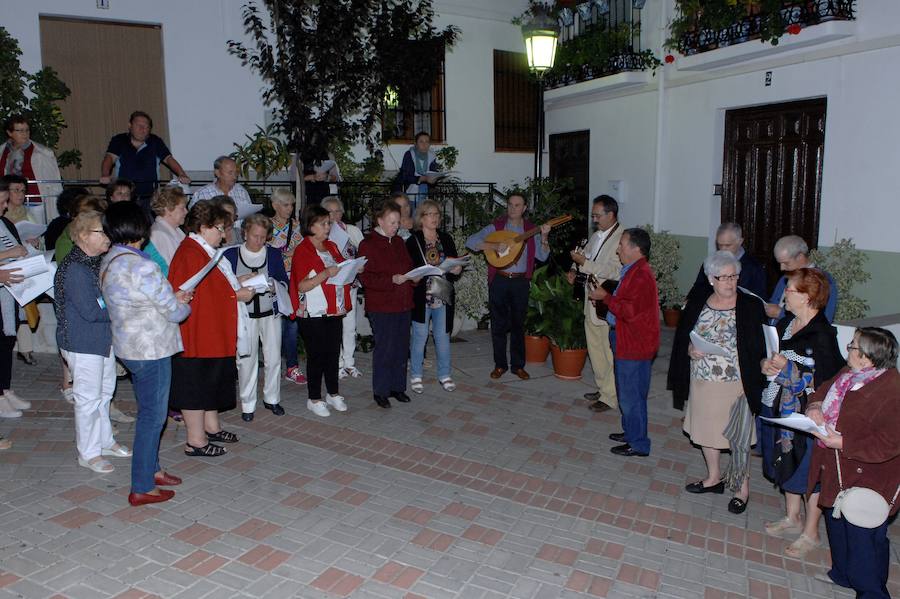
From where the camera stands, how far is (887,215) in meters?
8.91

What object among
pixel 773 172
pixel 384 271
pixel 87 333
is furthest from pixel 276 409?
pixel 773 172

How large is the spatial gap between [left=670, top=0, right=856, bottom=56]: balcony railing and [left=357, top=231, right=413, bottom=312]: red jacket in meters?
6.25

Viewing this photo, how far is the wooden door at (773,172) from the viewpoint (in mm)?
9930

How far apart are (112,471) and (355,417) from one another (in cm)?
215

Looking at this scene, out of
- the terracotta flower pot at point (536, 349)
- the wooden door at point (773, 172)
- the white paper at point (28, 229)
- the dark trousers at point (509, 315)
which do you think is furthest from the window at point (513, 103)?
the white paper at point (28, 229)

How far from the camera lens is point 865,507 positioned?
12.2ft

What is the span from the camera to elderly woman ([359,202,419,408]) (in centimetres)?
670

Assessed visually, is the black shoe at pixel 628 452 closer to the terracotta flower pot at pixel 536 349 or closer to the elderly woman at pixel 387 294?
the elderly woman at pixel 387 294

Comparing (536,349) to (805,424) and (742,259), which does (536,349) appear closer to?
(742,259)

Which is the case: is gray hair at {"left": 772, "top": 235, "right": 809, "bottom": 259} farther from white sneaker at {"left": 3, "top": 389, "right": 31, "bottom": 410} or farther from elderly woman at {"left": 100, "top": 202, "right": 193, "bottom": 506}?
white sneaker at {"left": 3, "top": 389, "right": 31, "bottom": 410}

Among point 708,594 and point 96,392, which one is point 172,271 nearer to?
point 96,392

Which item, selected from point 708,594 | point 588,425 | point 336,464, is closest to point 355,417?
point 336,464

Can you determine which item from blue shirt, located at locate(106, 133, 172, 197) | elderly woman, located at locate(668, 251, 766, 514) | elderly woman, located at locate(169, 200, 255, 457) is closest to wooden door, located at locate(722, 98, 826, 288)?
elderly woman, located at locate(668, 251, 766, 514)

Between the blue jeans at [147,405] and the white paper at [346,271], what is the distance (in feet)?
6.25
